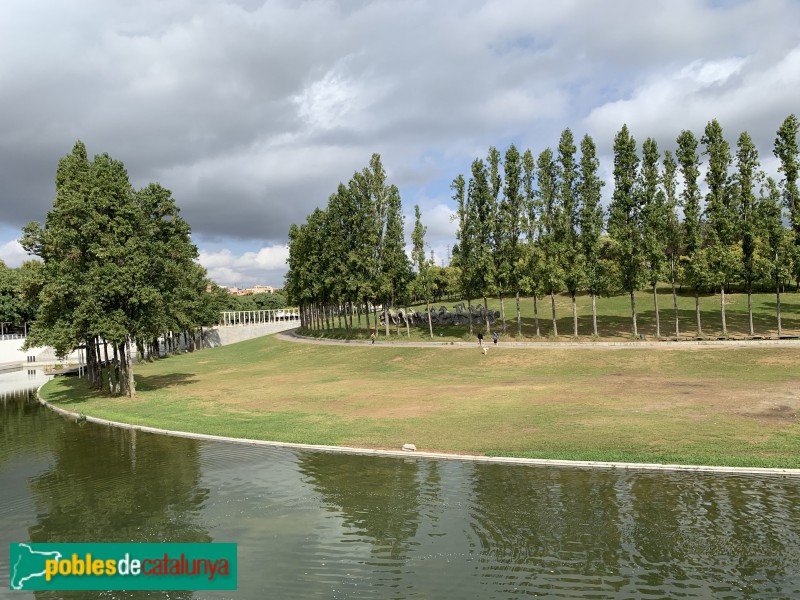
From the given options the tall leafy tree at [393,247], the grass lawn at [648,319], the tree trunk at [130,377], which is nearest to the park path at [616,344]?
the grass lawn at [648,319]

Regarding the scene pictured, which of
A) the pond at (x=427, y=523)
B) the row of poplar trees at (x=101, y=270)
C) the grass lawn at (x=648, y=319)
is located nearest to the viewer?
the pond at (x=427, y=523)

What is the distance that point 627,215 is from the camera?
62938mm

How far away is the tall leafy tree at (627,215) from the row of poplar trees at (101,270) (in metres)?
50.1

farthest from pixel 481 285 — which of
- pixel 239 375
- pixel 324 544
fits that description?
pixel 324 544

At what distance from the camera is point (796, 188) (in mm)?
55406

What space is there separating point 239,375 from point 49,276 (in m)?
22.3

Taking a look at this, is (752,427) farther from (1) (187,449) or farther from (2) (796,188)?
(2) (796,188)

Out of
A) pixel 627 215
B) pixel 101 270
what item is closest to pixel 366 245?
pixel 627 215

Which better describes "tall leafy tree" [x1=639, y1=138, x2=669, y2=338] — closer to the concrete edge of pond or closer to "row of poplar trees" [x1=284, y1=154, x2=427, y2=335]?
"row of poplar trees" [x1=284, y1=154, x2=427, y2=335]

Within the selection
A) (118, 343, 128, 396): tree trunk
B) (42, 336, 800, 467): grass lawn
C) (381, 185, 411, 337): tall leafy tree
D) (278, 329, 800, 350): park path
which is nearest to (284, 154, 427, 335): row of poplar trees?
(381, 185, 411, 337): tall leafy tree

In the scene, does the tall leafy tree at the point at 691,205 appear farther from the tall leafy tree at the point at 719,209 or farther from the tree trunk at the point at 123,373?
the tree trunk at the point at 123,373

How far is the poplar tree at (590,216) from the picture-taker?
213 ft

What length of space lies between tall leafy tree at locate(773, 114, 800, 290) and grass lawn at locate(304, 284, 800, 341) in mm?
13108

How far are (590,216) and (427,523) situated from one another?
5707 centimetres
